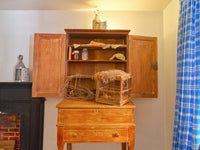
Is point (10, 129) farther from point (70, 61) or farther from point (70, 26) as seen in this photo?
point (70, 26)

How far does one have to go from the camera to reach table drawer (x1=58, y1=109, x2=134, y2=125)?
1.30m

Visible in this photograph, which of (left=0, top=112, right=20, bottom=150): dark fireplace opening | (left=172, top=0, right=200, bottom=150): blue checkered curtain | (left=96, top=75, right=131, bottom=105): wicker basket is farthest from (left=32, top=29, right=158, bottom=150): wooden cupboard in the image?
(left=0, top=112, right=20, bottom=150): dark fireplace opening

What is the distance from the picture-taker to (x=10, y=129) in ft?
6.67

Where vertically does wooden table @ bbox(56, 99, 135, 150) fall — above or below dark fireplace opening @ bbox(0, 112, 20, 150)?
above

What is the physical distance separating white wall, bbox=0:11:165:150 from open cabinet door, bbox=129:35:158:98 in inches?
11.3

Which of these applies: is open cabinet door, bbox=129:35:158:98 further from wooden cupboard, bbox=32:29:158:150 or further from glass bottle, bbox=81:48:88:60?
glass bottle, bbox=81:48:88:60

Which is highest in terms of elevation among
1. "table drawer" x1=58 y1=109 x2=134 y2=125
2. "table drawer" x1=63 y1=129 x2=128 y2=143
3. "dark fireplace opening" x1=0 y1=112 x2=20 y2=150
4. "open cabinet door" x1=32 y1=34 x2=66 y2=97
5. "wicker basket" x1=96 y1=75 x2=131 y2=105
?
"open cabinet door" x1=32 y1=34 x2=66 y2=97

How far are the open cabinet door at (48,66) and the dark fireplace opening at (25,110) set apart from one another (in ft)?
0.91

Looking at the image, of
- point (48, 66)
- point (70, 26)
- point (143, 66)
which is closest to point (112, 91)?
point (143, 66)

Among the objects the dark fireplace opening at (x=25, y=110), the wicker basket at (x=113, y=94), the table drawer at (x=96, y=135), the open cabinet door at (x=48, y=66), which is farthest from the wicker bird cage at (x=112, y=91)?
the dark fireplace opening at (x=25, y=110)

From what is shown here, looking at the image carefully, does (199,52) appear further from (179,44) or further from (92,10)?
Answer: (92,10)

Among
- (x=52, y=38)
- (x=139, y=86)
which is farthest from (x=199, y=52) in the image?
(x=52, y=38)

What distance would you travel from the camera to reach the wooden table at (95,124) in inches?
50.6

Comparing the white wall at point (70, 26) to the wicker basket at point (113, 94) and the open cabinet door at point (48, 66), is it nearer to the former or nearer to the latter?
the open cabinet door at point (48, 66)
